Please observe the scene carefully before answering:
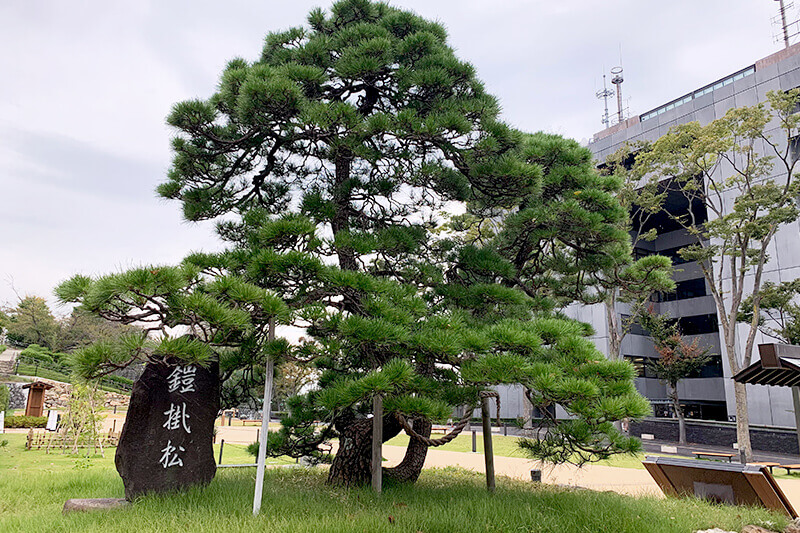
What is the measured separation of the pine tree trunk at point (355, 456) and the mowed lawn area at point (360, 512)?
25 cm

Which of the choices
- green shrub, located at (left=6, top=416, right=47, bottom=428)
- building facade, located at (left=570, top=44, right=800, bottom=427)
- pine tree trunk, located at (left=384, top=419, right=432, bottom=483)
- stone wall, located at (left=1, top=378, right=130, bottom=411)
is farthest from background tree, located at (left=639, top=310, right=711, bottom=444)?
stone wall, located at (left=1, top=378, right=130, bottom=411)

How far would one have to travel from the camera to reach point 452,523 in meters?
3.62

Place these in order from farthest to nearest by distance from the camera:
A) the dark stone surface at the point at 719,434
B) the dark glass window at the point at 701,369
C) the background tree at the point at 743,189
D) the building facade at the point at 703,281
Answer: the dark glass window at the point at 701,369
the building facade at the point at 703,281
the dark stone surface at the point at 719,434
the background tree at the point at 743,189

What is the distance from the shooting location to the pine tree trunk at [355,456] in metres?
5.27

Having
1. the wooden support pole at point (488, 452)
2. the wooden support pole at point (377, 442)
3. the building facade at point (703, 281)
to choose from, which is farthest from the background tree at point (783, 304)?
the wooden support pole at point (377, 442)

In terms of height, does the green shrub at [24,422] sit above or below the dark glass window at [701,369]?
below

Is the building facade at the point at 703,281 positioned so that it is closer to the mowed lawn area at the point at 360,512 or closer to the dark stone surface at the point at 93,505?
the mowed lawn area at the point at 360,512

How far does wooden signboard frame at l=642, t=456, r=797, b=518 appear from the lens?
4.89 meters

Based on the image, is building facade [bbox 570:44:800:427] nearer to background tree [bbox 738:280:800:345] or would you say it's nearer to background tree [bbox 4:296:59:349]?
background tree [bbox 738:280:800:345]

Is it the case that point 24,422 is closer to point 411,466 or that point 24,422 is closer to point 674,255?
point 411,466

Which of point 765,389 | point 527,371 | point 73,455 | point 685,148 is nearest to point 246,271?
point 527,371

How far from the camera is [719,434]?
52.4ft

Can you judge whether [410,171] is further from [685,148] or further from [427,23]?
[685,148]

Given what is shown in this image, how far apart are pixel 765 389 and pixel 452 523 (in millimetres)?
16071
